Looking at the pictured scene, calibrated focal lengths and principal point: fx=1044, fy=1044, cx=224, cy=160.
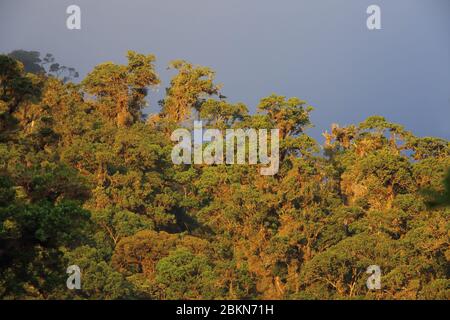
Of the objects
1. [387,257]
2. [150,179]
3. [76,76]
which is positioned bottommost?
[387,257]

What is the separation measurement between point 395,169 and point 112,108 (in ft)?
66.0

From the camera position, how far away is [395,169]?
49094mm

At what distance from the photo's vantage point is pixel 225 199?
5184 centimetres

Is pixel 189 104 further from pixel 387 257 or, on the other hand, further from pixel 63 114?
pixel 387 257

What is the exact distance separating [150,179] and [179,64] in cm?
1196

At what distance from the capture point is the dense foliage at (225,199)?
41.4m

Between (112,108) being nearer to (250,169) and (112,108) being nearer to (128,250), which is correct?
(250,169)

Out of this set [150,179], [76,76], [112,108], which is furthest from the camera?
[76,76]

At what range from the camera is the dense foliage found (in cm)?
4144
